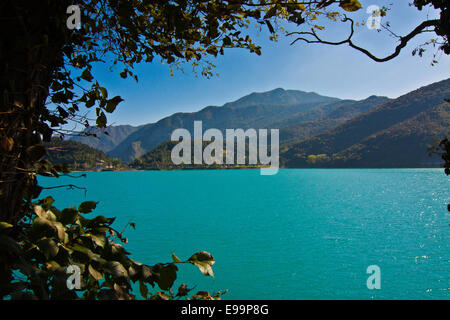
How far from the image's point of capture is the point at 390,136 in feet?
477

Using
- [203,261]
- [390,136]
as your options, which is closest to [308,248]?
[203,261]

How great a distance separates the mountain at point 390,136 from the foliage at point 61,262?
140m

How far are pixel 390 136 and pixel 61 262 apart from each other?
560 feet

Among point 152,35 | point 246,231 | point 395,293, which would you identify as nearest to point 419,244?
point 395,293

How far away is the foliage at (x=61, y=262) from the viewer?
0.87m

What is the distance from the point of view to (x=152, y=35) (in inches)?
82.9

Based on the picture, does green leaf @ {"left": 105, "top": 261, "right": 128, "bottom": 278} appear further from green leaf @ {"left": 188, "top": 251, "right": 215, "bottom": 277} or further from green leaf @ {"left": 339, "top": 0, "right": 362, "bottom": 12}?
green leaf @ {"left": 339, "top": 0, "right": 362, "bottom": 12}

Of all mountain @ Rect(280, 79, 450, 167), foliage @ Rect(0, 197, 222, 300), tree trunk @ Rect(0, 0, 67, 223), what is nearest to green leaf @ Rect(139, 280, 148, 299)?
foliage @ Rect(0, 197, 222, 300)

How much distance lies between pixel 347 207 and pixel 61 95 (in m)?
43.5

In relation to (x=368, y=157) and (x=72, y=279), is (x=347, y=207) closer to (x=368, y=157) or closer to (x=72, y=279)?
(x=72, y=279)

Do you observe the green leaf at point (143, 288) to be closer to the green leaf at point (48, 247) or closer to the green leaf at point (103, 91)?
the green leaf at point (48, 247)

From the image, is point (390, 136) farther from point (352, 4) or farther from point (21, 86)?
point (21, 86)

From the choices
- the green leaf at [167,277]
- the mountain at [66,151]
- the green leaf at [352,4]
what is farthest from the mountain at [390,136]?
the green leaf at [167,277]

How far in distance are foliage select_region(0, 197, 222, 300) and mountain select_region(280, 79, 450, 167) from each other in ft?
460
